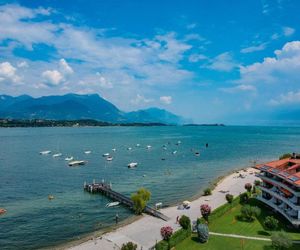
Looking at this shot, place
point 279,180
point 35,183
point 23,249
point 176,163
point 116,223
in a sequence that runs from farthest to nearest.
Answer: point 176,163 → point 35,183 → point 116,223 → point 279,180 → point 23,249

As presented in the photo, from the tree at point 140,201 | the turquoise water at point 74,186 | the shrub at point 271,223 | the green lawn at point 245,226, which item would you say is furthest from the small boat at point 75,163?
the shrub at point 271,223

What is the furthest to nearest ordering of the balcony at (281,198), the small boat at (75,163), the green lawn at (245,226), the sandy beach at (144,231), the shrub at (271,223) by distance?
the small boat at (75,163)
the sandy beach at (144,231)
the shrub at (271,223)
the green lawn at (245,226)
the balcony at (281,198)

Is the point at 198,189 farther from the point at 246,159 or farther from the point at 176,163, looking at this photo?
the point at 246,159

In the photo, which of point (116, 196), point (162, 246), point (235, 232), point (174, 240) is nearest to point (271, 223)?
point (235, 232)

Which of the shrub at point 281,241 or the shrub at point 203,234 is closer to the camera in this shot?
the shrub at point 281,241

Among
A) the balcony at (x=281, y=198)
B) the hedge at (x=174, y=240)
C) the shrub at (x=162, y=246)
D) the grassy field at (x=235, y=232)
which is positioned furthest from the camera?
the balcony at (x=281, y=198)

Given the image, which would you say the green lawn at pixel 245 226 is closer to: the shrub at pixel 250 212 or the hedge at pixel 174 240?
the shrub at pixel 250 212

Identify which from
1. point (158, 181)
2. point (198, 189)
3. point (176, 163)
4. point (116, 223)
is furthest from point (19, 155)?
point (116, 223)

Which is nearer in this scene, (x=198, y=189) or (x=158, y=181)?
(x=198, y=189)
